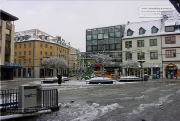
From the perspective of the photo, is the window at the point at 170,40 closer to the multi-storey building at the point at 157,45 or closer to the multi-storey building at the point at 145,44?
the multi-storey building at the point at 157,45

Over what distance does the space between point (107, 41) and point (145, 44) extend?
38.0 ft

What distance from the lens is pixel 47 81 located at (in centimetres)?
3378

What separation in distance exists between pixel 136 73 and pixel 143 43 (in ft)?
24.8

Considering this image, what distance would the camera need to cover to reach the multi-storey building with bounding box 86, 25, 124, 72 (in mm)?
60969

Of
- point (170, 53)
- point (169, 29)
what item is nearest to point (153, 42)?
point (169, 29)

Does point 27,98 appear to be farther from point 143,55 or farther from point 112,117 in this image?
point 143,55

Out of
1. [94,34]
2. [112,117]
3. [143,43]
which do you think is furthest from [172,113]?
[94,34]

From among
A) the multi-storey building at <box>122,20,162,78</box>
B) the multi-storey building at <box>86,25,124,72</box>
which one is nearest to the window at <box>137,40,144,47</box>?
the multi-storey building at <box>122,20,162,78</box>

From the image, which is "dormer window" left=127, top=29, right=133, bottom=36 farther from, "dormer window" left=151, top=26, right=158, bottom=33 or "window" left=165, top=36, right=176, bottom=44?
"window" left=165, top=36, right=176, bottom=44

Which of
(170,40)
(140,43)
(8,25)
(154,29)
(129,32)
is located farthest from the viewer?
(129,32)

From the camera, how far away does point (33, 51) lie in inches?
2827

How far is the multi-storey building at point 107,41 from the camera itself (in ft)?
200

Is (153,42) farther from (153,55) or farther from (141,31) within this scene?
(141,31)

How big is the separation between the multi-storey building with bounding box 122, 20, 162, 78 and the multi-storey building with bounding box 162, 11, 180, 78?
4.28ft
